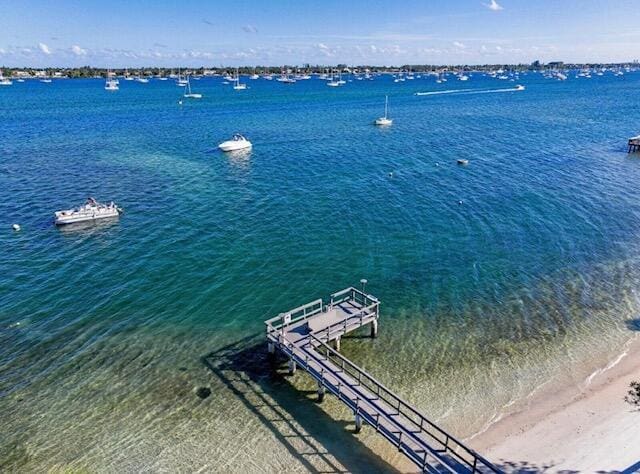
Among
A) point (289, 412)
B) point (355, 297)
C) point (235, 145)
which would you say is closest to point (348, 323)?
point (355, 297)

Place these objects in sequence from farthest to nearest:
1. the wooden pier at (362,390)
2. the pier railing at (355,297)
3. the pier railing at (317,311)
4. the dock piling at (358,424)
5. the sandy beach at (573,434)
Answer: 1. the pier railing at (355,297)
2. the pier railing at (317,311)
3. the dock piling at (358,424)
4. the sandy beach at (573,434)
5. the wooden pier at (362,390)

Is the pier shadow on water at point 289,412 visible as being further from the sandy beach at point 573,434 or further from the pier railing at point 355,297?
the pier railing at point 355,297

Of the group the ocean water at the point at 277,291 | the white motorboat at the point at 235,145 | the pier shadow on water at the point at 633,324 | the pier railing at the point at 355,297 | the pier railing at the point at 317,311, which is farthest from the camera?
the white motorboat at the point at 235,145

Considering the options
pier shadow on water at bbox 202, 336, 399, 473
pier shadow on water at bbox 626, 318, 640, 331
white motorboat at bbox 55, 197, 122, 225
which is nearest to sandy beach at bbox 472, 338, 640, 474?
pier shadow on water at bbox 202, 336, 399, 473

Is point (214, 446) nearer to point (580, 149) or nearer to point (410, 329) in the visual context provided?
point (410, 329)

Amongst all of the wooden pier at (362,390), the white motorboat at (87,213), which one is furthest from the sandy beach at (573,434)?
the white motorboat at (87,213)

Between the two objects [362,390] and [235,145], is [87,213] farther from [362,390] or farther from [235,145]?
[235,145]

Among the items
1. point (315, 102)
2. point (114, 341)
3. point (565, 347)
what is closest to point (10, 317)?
point (114, 341)
